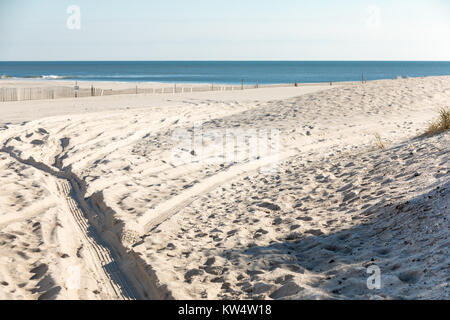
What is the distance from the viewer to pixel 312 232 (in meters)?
5.84

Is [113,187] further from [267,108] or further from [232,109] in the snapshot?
[232,109]

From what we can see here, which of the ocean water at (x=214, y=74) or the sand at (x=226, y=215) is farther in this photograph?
the ocean water at (x=214, y=74)

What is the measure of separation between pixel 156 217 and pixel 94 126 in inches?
323

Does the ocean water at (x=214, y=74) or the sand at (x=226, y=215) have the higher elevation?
the ocean water at (x=214, y=74)

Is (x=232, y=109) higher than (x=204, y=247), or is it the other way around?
(x=232, y=109)

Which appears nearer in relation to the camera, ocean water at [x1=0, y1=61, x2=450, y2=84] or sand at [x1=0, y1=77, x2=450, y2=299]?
sand at [x1=0, y1=77, x2=450, y2=299]

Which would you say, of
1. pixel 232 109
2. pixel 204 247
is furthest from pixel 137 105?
pixel 204 247

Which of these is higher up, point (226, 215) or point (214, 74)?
point (214, 74)

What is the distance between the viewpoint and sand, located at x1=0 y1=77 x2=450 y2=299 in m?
4.61

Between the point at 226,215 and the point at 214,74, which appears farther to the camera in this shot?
the point at 214,74

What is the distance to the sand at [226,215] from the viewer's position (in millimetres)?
4605

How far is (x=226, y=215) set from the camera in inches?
272
